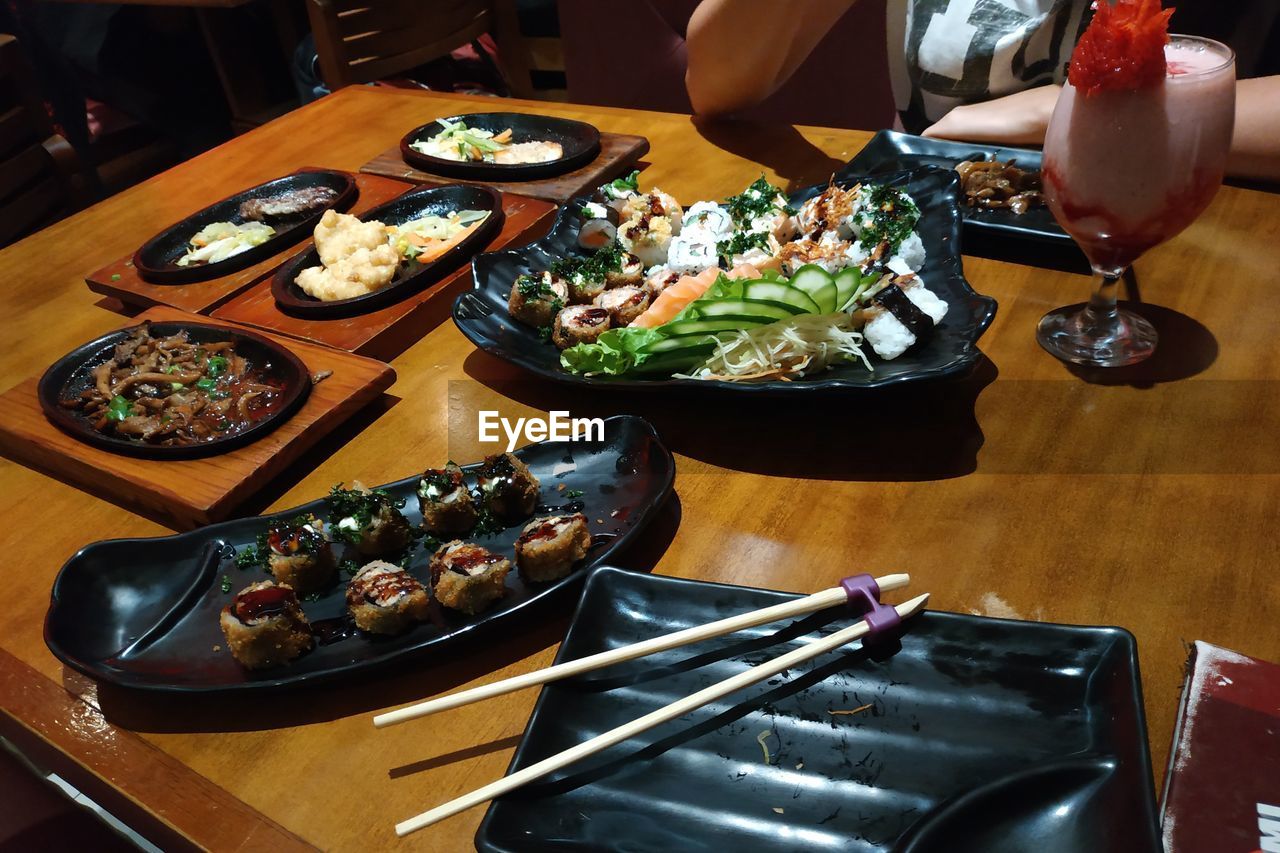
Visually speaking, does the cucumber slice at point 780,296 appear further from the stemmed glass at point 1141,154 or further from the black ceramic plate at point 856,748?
the black ceramic plate at point 856,748

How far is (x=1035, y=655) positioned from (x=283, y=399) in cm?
134

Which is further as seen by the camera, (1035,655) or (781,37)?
(781,37)

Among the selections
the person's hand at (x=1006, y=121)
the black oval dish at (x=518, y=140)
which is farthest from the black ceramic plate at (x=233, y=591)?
the person's hand at (x=1006, y=121)

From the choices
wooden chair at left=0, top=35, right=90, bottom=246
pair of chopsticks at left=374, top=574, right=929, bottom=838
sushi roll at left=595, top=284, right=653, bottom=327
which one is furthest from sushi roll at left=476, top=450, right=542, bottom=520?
wooden chair at left=0, top=35, right=90, bottom=246

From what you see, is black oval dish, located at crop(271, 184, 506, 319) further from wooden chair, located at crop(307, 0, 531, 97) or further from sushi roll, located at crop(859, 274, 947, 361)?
wooden chair, located at crop(307, 0, 531, 97)

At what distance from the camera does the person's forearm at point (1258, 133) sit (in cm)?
187

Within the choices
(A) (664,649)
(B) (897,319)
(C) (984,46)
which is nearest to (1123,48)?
(B) (897,319)

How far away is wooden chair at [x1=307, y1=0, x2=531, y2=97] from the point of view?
3.72 metres

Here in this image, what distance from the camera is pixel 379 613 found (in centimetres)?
115

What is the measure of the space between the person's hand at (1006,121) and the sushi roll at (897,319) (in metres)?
0.97

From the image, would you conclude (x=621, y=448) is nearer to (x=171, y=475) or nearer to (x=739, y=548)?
(x=739, y=548)

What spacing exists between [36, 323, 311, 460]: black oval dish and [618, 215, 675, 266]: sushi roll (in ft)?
2.35

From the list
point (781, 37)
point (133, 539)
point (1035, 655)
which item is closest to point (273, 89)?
point (781, 37)

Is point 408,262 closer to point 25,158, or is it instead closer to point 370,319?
point 370,319
